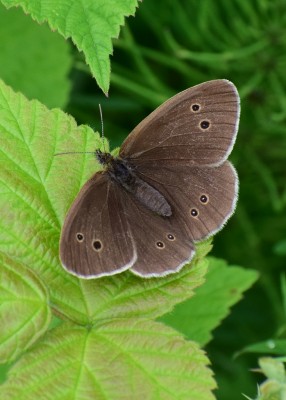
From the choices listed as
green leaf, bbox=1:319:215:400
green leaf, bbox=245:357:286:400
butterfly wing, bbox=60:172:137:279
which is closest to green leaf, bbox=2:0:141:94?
butterfly wing, bbox=60:172:137:279

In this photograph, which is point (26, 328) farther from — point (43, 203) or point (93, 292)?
point (43, 203)

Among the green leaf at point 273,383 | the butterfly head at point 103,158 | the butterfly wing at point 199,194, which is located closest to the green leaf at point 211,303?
the butterfly wing at point 199,194

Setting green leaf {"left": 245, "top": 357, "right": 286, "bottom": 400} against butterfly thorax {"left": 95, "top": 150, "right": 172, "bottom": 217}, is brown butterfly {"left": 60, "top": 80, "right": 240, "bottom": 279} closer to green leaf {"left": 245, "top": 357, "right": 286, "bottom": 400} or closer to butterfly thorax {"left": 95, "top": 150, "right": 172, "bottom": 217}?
butterfly thorax {"left": 95, "top": 150, "right": 172, "bottom": 217}

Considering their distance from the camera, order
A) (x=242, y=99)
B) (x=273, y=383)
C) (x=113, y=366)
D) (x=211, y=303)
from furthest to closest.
A: (x=242, y=99)
(x=211, y=303)
(x=113, y=366)
(x=273, y=383)

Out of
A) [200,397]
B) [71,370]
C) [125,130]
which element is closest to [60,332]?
[71,370]

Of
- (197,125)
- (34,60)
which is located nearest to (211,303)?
(197,125)

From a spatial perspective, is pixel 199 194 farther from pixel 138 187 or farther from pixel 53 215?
pixel 53 215
